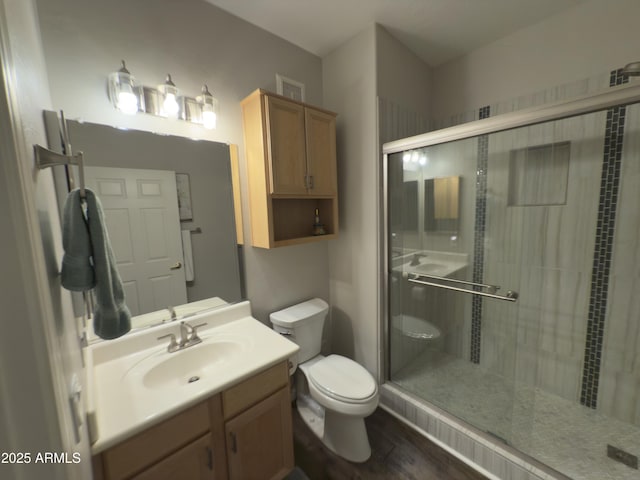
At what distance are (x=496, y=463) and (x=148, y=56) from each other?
2.70m

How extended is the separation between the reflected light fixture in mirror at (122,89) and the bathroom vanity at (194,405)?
1042 mm

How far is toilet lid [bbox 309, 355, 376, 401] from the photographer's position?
1.46m

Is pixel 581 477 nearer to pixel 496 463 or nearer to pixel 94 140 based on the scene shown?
pixel 496 463

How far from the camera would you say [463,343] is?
2156 mm

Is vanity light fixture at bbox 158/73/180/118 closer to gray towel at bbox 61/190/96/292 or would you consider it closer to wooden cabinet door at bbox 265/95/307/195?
wooden cabinet door at bbox 265/95/307/195

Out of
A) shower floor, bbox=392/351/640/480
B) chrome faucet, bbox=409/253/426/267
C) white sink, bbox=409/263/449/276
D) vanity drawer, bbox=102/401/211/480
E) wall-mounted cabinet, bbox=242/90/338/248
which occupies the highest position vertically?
wall-mounted cabinet, bbox=242/90/338/248

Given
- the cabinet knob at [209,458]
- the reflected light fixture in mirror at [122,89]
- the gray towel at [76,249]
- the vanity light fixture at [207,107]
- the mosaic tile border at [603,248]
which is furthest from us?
the mosaic tile border at [603,248]

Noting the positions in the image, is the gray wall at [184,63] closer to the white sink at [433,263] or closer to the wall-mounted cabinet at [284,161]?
the wall-mounted cabinet at [284,161]

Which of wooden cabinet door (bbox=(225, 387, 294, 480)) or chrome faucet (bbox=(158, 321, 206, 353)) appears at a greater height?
chrome faucet (bbox=(158, 321, 206, 353))

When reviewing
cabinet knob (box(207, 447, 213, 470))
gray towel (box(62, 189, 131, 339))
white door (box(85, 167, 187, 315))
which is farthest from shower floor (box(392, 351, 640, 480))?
gray towel (box(62, 189, 131, 339))

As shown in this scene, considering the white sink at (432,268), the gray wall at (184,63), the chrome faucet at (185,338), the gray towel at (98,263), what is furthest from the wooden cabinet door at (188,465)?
the white sink at (432,268)

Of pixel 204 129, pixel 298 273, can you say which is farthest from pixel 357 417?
pixel 204 129

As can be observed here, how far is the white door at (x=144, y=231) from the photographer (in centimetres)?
117

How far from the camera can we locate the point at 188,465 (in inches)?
38.4
